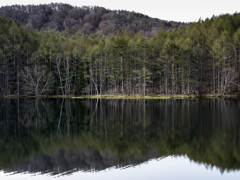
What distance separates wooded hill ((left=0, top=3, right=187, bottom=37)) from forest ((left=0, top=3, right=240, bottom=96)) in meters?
60.9

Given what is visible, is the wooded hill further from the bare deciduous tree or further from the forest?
the bare deciduous tree

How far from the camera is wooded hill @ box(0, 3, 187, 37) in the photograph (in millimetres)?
135375

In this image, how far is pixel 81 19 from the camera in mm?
149875

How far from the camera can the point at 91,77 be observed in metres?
66.2

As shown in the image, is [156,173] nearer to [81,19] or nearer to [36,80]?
[36,80]

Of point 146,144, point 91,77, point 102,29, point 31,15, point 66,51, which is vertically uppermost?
point 31,15

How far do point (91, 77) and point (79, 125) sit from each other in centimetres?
4554

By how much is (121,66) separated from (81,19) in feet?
315

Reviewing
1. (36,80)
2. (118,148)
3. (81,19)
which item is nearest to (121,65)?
(36,80)

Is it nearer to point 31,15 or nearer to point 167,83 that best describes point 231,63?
point 167,83

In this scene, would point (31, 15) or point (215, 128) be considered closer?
point (215, 128)

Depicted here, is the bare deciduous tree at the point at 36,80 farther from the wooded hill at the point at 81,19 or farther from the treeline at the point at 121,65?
the wooded hill at the point at 81,19

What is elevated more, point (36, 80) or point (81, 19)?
point (81, 19)

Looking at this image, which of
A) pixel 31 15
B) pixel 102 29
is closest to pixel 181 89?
pixel 102 29
